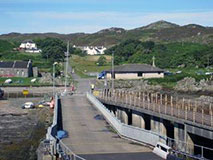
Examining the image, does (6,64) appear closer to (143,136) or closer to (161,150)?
(143,136)

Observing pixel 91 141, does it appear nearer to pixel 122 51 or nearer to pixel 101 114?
pixel 101 114

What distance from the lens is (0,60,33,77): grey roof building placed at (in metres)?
96.3

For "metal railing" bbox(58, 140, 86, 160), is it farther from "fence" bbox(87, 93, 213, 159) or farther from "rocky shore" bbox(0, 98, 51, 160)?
"rocky shore" bbox(0, 98, 51, 160)

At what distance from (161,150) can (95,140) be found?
202 inches

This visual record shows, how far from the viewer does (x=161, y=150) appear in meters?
22.4

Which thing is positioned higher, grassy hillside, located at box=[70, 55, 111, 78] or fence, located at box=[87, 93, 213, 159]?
grassy hillside, located at box=[70, 55, 111, 78]

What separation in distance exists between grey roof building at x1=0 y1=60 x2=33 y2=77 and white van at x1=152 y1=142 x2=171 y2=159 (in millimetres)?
74980

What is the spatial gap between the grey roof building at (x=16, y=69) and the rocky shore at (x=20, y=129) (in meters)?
26.3

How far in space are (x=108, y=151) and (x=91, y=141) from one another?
8.68ft

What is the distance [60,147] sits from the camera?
76.8ft

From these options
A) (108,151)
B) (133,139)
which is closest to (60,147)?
(108,151)

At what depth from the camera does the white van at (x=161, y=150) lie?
21.9 m

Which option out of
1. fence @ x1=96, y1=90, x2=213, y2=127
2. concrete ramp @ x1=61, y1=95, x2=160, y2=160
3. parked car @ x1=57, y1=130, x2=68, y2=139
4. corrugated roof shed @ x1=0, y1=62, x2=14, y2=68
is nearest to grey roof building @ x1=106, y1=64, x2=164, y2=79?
corrugated roof shed @ x1=0, y1=62, x2=14, y2=68

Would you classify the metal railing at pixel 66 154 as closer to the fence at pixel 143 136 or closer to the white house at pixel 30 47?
the fence at pixel 143 136
